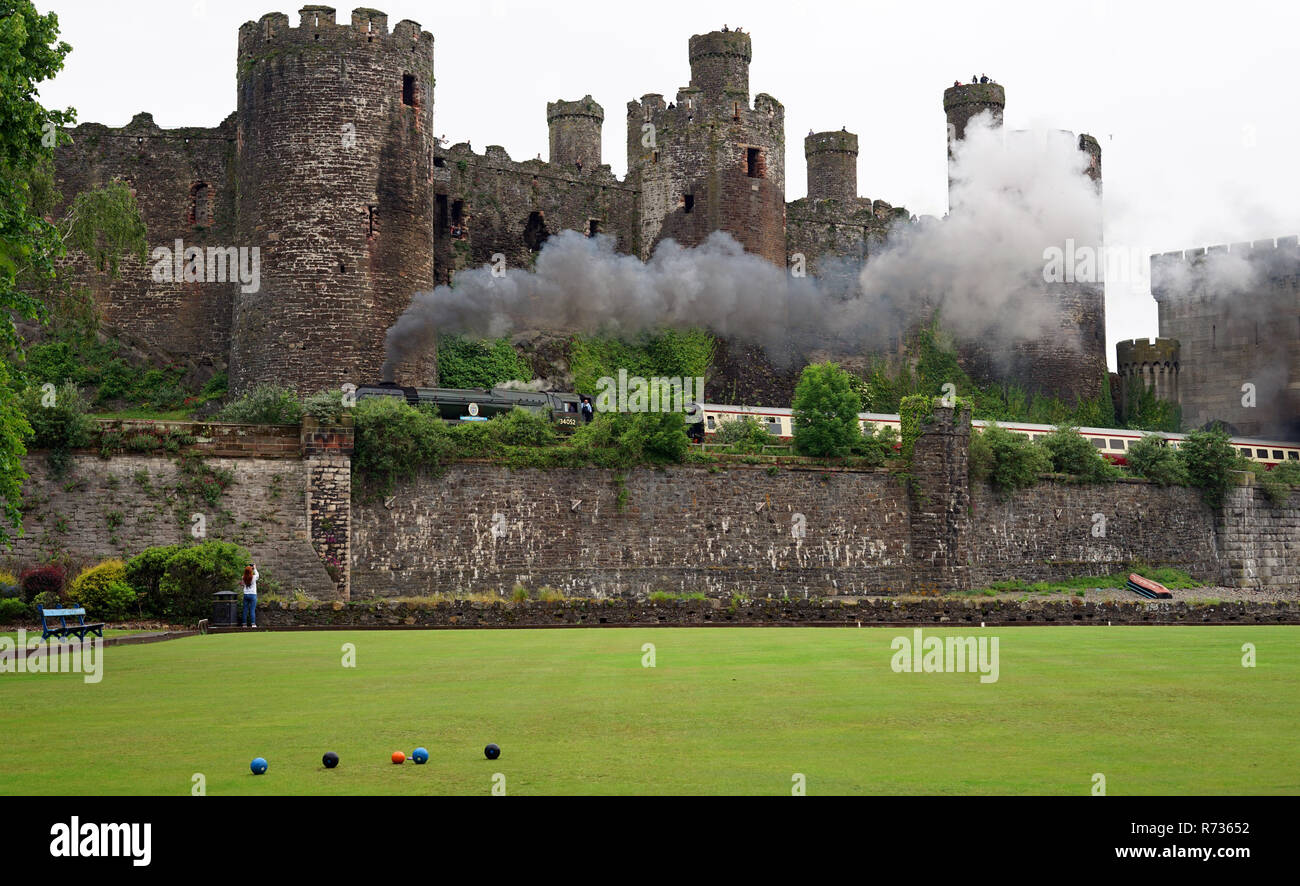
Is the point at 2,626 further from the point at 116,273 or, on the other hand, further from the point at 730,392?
the point at 730,392

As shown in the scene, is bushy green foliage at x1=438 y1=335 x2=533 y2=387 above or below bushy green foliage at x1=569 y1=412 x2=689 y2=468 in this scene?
above

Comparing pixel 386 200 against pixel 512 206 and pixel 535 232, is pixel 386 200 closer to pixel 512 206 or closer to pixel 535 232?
pixel 512 206

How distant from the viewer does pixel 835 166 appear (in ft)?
216

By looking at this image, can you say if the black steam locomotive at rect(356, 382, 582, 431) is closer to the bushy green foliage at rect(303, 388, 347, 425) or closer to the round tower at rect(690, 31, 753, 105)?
the bushy green foliage at rect(303, 388, 347, 425)

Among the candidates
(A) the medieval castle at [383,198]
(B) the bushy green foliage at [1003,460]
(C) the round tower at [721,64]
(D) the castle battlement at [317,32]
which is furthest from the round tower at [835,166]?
(D) the castle battlement at [317,32]

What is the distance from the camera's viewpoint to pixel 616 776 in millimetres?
9016

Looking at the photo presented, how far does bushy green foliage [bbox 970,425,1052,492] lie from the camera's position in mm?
46375

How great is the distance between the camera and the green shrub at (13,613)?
1058 inches

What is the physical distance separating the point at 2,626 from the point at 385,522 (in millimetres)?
11996

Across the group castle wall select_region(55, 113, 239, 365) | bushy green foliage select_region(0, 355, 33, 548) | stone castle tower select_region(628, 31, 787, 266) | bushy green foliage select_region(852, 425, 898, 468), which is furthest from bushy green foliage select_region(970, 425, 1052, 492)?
bushy green foliage select_region(0, 355, 33, 548)

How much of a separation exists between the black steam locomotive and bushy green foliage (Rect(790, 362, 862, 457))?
6.88 meters

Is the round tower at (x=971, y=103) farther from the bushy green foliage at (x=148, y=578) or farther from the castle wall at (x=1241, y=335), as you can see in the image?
the bushy green foliage at (x=148, y=578)

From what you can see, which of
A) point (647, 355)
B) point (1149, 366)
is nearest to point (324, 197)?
point (647, 355)
